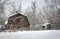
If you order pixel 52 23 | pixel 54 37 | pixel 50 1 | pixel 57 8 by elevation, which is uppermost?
pixel 50 1

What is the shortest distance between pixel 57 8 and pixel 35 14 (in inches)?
17.8

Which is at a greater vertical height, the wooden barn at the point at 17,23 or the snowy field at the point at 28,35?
the wooden barn at the point at 17,23

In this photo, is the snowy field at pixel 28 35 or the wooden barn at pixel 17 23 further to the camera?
the wooden barn at pixel 17 23

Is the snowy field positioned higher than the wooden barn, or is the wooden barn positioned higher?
the wooden barn

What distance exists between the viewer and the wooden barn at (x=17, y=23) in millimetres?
1815

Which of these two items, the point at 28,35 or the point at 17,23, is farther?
the point at 17,23

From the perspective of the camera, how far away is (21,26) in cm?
184

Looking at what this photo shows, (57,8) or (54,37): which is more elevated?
(57,8)

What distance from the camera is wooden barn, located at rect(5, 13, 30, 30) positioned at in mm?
1815

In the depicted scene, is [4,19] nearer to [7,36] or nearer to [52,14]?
[7,36]

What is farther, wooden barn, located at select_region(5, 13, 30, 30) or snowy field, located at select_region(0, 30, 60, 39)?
wooden barn, located at select_region(5, 13, 30, 30)

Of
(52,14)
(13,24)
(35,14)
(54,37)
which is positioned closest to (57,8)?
(52,14)

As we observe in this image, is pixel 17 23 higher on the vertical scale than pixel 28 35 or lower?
higher

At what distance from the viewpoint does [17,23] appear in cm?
184
